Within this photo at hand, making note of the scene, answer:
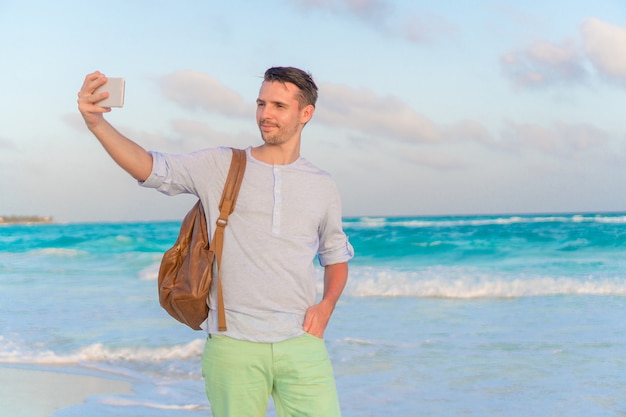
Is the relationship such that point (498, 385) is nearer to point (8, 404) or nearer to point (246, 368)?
point (8, 404)

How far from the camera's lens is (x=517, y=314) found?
967cm

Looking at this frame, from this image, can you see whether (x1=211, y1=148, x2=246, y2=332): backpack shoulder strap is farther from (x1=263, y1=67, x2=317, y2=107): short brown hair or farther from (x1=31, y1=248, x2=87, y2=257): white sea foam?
(x1=31, y1=248, x2=87, y2=257): white sea foam

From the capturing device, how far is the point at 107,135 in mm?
2246

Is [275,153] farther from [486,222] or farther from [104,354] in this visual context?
[486,222]

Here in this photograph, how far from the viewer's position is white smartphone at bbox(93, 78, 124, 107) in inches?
86.7

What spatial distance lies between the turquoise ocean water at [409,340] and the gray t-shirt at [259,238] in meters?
2.86

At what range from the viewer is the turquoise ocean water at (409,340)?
17.9 feet

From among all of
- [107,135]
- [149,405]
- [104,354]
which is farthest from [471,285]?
[107,135]

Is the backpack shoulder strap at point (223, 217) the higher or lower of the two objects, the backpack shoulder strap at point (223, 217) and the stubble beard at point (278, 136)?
the lower

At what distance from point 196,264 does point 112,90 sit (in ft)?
1.94

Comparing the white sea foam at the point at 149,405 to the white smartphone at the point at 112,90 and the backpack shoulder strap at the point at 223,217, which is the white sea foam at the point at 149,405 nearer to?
the backpack shoulder strap at the point at 223,217

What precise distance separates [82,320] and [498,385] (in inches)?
209

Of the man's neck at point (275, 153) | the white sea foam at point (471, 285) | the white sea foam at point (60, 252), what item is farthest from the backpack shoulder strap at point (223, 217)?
the white sea foam at point (60, 252)

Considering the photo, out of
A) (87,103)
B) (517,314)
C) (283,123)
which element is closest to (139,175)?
(87,103)
